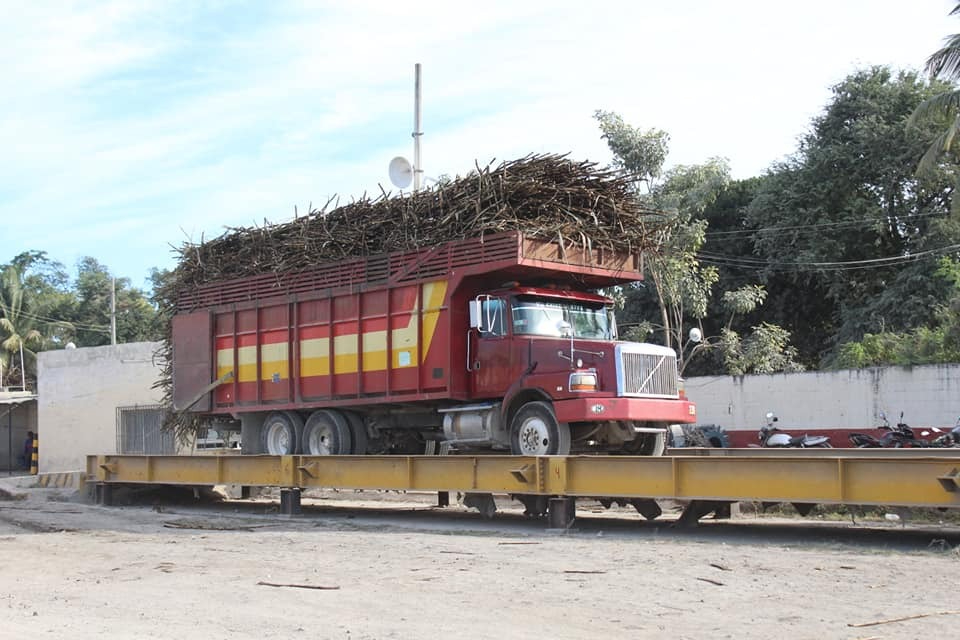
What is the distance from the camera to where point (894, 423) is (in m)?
22.6

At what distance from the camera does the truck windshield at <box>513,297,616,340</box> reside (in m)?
14.2

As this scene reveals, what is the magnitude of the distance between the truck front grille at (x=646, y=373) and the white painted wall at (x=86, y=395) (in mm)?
18955

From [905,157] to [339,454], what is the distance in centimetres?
2703

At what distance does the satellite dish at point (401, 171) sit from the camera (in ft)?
64.0

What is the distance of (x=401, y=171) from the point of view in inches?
775

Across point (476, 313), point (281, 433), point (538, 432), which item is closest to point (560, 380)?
point (538, 432)

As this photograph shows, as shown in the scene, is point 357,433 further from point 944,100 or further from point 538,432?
point 944,100

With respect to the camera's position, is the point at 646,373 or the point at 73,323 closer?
the point at 646,373

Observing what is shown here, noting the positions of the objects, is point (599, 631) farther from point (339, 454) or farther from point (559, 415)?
point (339, 454)

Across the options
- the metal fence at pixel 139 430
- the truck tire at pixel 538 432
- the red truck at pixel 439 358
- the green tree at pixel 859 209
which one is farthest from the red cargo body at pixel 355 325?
the green tree at pixel 859 209

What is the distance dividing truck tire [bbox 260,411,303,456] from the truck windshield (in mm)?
4744

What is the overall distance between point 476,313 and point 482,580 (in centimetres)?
568

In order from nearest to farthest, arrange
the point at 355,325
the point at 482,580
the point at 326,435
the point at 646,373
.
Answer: the point at 482,580
the point at 646,373
the point at 355,325
the point at 326,435

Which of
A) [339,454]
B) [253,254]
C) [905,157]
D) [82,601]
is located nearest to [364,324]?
[339,454]
